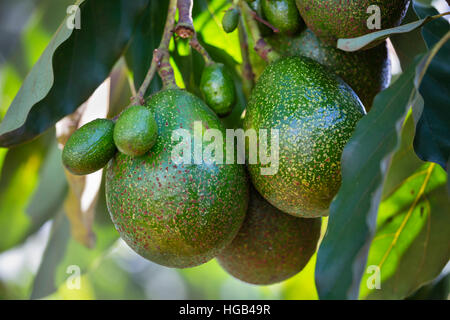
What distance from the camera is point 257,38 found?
1433 millimetres

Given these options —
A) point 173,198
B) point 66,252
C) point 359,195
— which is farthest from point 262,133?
point 66,252

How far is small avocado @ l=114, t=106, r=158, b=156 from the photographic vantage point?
111 centimetres

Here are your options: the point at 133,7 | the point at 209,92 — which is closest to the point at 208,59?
the point at 209,92

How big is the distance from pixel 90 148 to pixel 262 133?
0.36 meters

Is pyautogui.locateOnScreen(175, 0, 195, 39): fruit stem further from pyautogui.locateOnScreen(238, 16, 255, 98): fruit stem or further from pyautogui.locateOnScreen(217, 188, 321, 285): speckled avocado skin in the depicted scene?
pyautogui.locateOnScreen(217, 188, 321, 285): speckled avocado skin

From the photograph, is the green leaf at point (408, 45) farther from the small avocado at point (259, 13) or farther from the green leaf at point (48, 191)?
the green leaf at point (48, 191)

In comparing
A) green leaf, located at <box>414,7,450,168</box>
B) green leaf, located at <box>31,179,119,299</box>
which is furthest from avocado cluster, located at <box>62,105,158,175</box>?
green leaf, located at <box>31,179,119,299</box>

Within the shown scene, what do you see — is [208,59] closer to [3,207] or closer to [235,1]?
[235,1]

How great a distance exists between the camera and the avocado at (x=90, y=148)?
117 cm

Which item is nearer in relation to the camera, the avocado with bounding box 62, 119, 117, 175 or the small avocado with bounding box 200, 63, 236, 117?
the avocado with bounding box 62, 119, 117, 175

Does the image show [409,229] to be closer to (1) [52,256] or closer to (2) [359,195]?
(2) [359,195]

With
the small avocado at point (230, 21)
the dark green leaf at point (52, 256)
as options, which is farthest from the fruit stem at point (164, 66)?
the dark green leaf at point (52, 256)

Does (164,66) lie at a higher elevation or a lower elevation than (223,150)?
higher

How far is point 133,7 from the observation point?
1.50m
